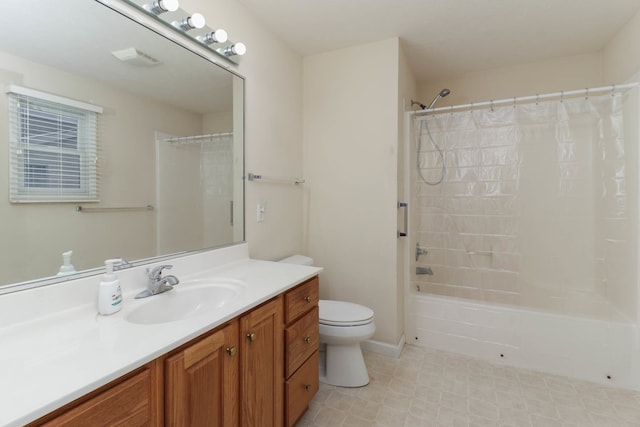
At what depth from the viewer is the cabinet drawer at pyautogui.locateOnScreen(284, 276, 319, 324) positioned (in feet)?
4.58

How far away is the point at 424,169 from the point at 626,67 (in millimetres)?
1466

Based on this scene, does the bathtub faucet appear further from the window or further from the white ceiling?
the window

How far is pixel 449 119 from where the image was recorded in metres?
2.45

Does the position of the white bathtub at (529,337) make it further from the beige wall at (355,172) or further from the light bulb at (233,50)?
the light bulb at (233,50)

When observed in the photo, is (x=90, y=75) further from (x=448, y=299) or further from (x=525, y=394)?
(x=525, y=394)

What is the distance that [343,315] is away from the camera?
195cm

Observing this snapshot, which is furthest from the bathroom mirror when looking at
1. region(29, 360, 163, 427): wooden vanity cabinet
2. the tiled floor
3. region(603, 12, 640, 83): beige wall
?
region(603, 12, 640, 83): beige wall

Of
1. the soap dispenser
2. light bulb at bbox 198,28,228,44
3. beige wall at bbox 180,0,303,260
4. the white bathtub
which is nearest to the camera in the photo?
the soap dispenser

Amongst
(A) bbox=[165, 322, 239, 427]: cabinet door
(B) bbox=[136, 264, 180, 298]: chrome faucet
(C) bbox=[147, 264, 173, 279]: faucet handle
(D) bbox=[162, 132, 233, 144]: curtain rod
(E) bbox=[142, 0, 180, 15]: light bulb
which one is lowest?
(A) bbox=[165, 322, 239, 427]: cabinet door

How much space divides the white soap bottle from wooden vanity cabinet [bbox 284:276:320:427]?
25.2 inches

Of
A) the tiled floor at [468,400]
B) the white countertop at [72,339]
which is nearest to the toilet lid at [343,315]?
the tiled floor at [468,400]

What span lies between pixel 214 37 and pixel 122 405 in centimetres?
159

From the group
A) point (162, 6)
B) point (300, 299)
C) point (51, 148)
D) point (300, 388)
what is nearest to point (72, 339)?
point (51, 148)

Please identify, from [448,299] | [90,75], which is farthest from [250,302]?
[448,299]
